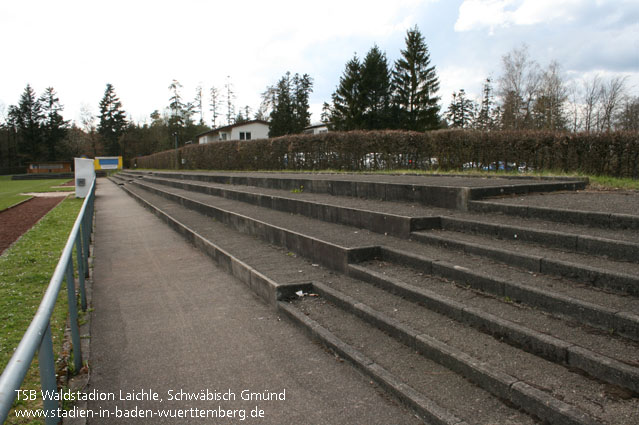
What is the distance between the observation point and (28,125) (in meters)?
76.3

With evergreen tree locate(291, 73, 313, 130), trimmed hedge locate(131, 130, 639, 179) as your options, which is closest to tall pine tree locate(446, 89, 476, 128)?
evergreen tree locate(291, 73, 313, 130)

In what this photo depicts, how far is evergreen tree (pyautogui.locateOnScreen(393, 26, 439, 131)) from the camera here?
46.1 m

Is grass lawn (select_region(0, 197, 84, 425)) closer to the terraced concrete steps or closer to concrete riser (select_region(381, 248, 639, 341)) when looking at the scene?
the terraced concrete steps

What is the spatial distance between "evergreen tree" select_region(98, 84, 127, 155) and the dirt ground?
70787 mm

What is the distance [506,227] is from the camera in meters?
4.91

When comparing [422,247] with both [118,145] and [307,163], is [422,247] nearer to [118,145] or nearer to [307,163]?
[307,163]

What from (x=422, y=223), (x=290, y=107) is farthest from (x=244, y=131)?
(x=422, y=223)

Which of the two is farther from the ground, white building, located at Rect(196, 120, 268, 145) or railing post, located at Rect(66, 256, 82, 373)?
white building, located at Rect(196, 120, 268, 145)

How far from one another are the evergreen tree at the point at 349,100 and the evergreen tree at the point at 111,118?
182ft

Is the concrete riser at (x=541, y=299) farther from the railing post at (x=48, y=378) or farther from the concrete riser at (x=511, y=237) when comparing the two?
the railing post at (x=48, y=378)

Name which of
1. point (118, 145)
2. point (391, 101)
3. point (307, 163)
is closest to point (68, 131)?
point (118, 145)

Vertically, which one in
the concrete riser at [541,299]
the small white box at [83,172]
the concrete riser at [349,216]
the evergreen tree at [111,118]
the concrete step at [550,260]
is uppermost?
the evergreen tree at [111,118]

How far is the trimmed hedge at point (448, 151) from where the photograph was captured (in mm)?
9516

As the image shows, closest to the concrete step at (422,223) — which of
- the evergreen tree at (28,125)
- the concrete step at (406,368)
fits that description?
the concrete step at (406,368)
